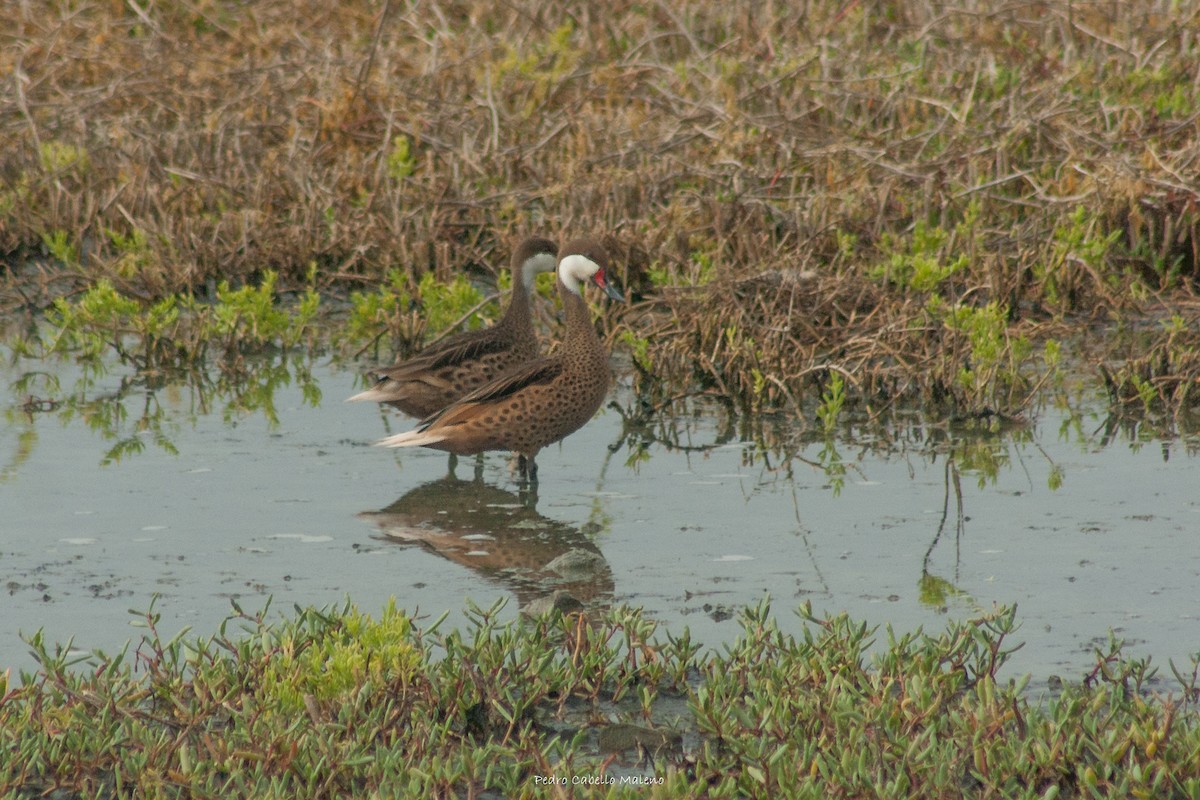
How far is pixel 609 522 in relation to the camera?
6613 millimetres

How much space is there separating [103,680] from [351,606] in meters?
0.70

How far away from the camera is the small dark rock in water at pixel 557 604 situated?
5.42m

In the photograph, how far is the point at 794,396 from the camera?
27.2ft

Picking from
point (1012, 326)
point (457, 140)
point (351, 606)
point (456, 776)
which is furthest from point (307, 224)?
point (456, 776)

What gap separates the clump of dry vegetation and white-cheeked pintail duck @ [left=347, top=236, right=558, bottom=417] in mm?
651

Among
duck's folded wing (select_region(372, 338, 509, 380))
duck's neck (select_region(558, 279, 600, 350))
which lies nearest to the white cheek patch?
duck's neck (select_region(558, 279, 600, 350))

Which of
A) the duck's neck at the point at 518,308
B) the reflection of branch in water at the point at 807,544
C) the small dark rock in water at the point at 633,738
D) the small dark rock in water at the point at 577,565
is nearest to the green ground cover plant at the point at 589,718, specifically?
the small dark rock in water at the point at 633,738

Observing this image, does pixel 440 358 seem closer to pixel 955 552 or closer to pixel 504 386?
pixel 504 386

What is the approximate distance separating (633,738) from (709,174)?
20.0 feet

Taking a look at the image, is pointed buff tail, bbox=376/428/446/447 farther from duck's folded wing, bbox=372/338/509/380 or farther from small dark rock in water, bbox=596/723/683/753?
small dark rock in water, bbox=596/723/683/753

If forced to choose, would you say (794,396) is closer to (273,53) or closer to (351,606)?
(351,606)

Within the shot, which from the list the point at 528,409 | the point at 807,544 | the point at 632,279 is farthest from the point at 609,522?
the point at 632,279

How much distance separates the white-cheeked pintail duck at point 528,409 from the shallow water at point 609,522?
18 cm

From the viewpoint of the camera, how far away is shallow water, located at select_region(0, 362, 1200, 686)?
558cm
